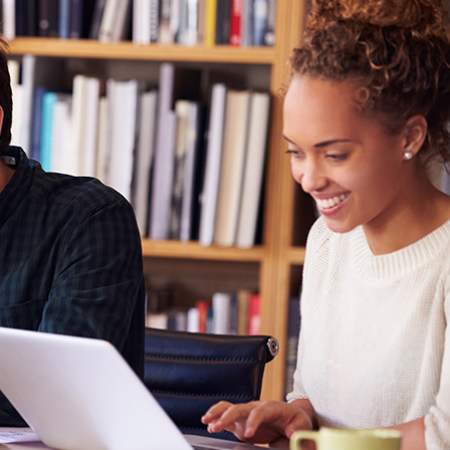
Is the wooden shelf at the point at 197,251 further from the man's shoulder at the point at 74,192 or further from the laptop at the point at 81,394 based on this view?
the laptop at the point at 81,394

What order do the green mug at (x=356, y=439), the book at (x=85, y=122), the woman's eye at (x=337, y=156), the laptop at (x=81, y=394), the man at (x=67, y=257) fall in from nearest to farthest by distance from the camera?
the green mug at (x=356, y=439) → the laptop at (x=81, y=394) → the woman's eye at (x=337, y=156) → the man at (x=67, y=257) → the book at (x=85, y=122)

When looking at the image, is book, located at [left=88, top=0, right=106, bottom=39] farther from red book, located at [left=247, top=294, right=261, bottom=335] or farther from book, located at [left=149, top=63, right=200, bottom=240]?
red book, located at [left=247, top=294, right=261, bottom=335]

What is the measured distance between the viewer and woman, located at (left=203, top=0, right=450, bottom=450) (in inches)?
42.5

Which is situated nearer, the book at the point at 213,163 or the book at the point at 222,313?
the book at the point at 213,163

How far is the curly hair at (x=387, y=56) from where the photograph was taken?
1084 mm

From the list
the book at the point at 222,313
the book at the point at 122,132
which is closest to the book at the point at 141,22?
the book at the point at 122,132

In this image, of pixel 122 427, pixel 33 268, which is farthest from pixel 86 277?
pixel 122 427

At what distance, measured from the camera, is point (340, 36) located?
110cm

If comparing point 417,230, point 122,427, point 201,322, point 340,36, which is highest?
point 340,36

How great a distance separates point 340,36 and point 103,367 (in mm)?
551

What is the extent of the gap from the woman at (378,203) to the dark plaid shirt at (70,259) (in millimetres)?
268

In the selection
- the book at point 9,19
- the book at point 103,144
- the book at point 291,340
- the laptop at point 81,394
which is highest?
the book at point 9,19

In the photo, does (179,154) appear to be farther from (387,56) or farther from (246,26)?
(387,56)

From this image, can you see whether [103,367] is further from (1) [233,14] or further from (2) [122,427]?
(1) [233,14]
